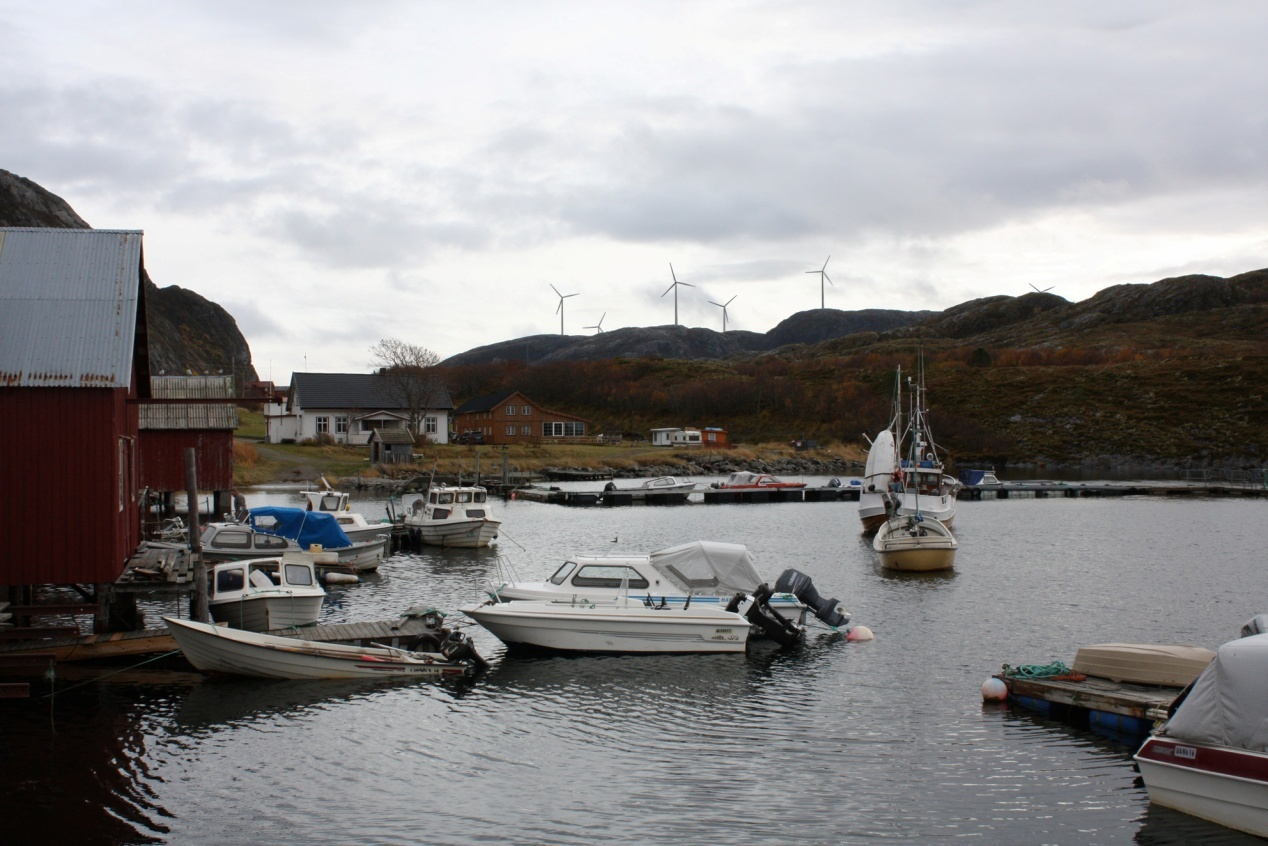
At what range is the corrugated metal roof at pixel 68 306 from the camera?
21.1 m

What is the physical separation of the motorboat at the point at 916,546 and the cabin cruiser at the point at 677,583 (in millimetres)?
14285

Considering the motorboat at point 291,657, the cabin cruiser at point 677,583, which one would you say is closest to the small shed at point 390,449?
the cabin cruiser at point 677,583

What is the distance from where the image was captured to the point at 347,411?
111188 millimetres

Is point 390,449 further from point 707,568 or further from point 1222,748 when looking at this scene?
point 1222,748

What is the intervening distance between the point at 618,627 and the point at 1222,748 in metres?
13.9

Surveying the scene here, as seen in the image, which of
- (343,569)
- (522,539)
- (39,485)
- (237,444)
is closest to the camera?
(39,485)

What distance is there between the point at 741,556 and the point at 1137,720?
35.2 feet

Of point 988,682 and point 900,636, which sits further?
point 900,636

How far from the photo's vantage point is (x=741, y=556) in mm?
27297

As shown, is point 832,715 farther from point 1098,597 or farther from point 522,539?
point 522,539

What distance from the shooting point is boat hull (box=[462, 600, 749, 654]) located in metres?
25.1

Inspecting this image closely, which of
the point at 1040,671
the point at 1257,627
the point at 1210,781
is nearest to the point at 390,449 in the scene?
the point at 1040,671

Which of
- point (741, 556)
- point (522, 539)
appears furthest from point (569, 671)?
point (522, 539)

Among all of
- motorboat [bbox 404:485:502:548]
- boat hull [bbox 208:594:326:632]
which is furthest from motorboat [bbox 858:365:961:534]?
boat hull [bbox 208:594:326:632]
